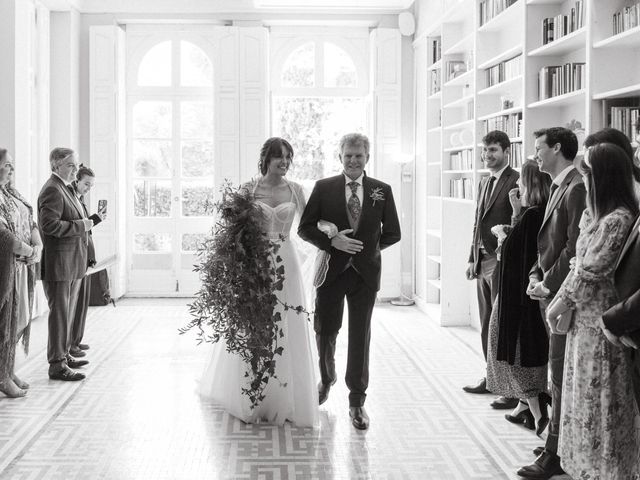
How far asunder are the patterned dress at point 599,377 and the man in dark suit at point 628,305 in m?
0.15

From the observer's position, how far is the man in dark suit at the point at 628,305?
2.75m

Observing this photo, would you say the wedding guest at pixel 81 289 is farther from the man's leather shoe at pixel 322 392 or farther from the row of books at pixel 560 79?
the row of books at pixel 560 79

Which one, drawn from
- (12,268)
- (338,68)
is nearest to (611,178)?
(12,268)

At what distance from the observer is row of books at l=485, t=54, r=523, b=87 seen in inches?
243

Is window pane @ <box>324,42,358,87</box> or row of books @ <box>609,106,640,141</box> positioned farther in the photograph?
window pane @ <box>324,42,358,87</box>

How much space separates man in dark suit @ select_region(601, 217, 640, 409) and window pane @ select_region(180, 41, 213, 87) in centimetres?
797

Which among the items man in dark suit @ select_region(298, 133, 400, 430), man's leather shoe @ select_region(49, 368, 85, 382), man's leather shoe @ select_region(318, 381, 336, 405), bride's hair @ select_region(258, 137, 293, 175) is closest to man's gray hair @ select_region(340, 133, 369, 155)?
man in dark suit @ select_region(298, 133, 400, 430)

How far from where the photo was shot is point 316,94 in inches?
400

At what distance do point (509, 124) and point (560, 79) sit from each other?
984 millimetres

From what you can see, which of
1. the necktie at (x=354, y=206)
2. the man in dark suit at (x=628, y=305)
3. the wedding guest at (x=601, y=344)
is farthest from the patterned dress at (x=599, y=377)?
the necktie at (x=354, y=206)

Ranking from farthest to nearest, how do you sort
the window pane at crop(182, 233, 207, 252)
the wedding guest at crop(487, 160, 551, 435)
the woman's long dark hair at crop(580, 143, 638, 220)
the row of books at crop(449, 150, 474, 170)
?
the window pane at crop(182, 233, 207, 252) → the row of books at crop(449, 150, 474, 170) → the wedding guest at crop(487, 160, 551, 435) → the woman's long dark hair at crop(580, 143, 638, 220)

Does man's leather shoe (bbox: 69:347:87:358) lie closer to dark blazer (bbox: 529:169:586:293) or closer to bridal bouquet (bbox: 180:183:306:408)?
bridal bouquet (bbox: 180:183:306:408)

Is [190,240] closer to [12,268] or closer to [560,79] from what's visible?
[12,268]

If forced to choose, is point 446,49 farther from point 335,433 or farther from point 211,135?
point 335,433
